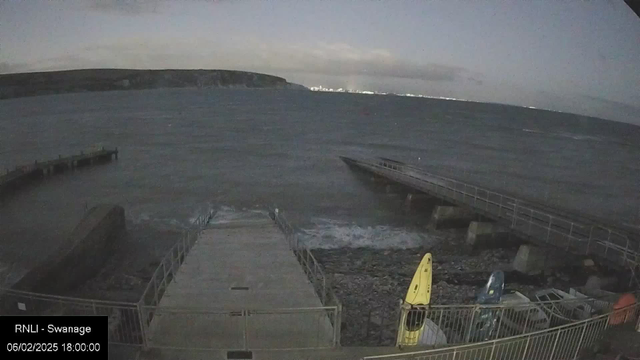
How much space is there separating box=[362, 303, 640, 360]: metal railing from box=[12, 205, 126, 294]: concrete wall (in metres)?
9.97

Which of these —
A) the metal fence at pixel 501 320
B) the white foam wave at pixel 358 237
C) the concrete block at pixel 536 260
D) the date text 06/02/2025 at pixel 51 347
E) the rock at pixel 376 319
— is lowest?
the white foam wave at pixel 358 237

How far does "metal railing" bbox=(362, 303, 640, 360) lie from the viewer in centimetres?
493

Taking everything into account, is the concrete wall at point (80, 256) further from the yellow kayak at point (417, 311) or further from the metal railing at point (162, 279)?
the yellow kayak at point (417, 311)

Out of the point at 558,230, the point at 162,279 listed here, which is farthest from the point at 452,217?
the point at 162,279

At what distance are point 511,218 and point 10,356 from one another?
15.3 metres

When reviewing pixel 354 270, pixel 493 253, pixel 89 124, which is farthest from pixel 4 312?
pixel 89 124

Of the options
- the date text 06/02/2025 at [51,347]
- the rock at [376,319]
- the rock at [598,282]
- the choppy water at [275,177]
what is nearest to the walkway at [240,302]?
the date text 06/02/2025 at [51,347]

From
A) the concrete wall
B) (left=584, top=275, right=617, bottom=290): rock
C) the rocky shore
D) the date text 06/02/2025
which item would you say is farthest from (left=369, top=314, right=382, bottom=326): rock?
the concrete wall

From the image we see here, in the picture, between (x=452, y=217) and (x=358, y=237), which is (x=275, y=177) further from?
(x=452, y=217)

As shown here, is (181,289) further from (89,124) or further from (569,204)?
(89,124)

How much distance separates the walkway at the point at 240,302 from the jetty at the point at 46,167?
61.7 feet

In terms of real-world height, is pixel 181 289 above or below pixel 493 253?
above

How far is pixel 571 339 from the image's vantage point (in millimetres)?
5445

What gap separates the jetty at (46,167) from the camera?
22870 mm
